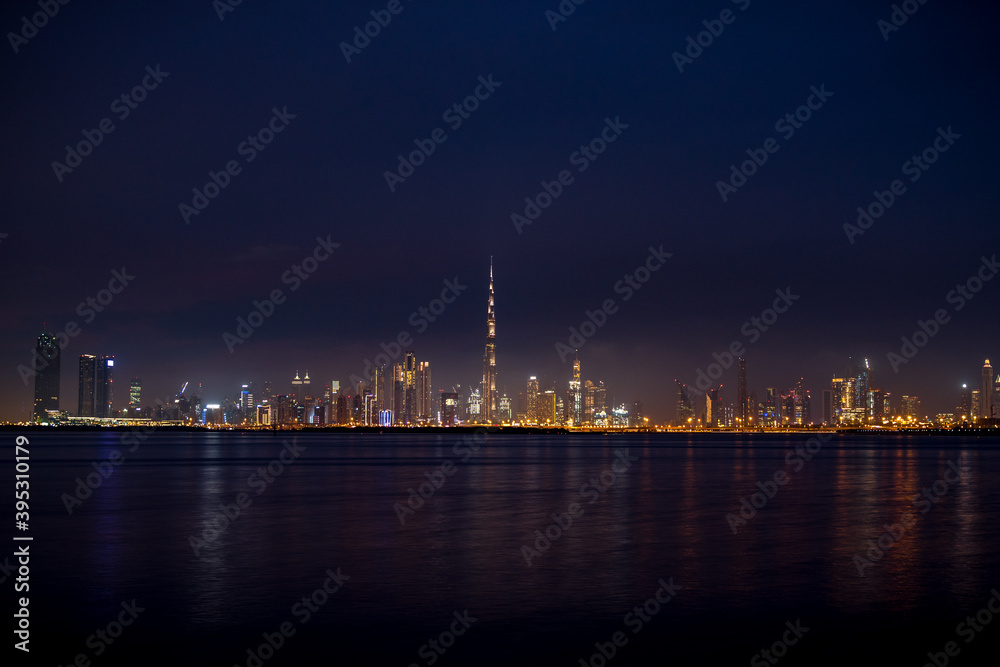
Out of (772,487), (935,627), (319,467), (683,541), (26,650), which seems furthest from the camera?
(319,467)

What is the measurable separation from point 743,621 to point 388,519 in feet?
74.2

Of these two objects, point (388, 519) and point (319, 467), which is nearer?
point (388, 519)

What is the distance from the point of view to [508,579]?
2697 centimetres

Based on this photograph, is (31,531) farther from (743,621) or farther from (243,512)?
(743,621)

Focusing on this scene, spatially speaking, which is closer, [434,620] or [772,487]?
[434,620]

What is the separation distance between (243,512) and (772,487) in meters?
35.3

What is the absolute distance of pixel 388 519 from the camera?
41.8 m

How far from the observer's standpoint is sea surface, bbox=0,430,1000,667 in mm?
19516

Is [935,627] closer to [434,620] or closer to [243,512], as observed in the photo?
[434,620]

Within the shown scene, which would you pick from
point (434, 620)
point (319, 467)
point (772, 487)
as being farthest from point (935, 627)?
point (319, 467)

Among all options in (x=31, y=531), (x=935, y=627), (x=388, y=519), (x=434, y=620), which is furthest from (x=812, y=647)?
(x=31, y=531)

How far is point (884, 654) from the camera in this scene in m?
19.0

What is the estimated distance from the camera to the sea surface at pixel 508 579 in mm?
19516

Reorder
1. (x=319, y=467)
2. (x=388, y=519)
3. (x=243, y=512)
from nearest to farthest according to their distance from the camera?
(x=388, y=519)
(x=243, y=512)
(x=319, y=467)
